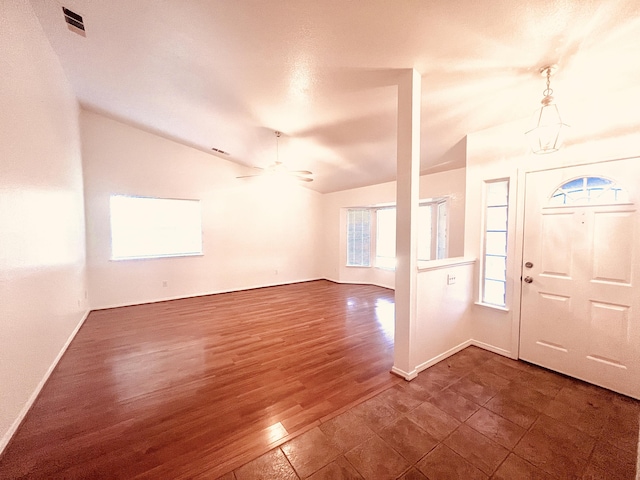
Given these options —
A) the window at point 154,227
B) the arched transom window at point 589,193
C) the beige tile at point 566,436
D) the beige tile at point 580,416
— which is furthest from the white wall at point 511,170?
the window at point 154,227

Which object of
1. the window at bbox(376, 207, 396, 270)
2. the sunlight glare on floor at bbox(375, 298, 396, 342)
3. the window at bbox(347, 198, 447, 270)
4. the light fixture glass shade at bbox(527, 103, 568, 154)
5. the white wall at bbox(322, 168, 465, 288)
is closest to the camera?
the light fixture glass shade at bbox(527, 103, 568, 154)

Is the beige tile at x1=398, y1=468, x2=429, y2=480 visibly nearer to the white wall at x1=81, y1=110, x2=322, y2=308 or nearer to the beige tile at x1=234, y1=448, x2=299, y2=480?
the beige tile at x1=234, y1=448, x2=299, y2=480

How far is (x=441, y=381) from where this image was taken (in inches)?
88.3

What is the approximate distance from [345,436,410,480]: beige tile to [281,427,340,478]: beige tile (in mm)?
130

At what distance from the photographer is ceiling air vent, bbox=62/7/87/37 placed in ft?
7.13

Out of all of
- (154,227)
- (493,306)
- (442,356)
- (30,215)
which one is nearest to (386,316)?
(442,356)

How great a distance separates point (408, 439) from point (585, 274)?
2.24 metres

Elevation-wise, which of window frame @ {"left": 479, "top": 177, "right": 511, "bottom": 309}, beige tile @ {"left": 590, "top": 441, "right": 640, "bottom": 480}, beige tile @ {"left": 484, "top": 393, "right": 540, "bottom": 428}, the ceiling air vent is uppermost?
the ceiling air vent

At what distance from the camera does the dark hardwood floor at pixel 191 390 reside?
58.6 inches

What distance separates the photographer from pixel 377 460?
1.46m

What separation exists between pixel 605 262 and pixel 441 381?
182 cm

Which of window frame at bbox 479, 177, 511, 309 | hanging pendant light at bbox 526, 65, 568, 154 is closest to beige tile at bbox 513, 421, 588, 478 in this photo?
window frame at bbox 479, 177, 511, 309

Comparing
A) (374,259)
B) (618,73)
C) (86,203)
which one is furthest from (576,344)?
(86,203)

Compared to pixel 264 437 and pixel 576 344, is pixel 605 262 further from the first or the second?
pixel 264 437
